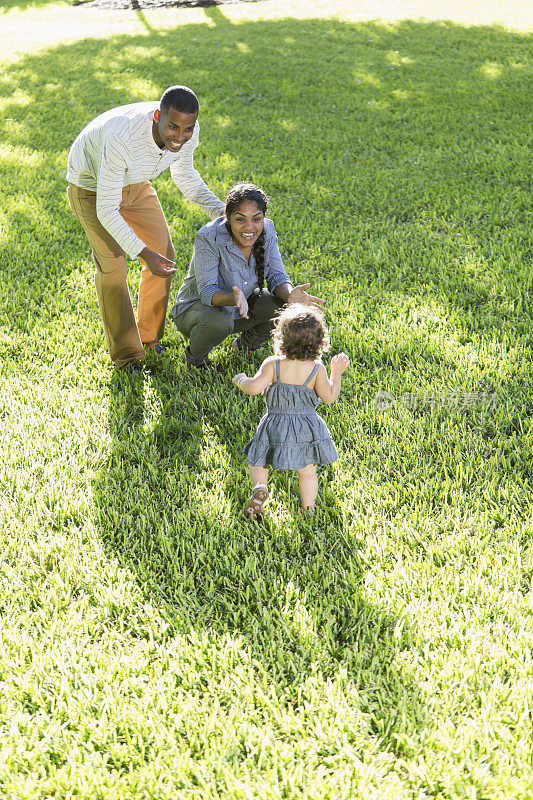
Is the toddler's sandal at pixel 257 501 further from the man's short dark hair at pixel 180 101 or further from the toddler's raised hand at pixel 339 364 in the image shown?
the man's short dark hair at pixel 180 101

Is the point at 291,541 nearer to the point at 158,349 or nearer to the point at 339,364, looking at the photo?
the point at 339,364

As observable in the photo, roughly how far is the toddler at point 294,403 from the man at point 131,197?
111 centimetres

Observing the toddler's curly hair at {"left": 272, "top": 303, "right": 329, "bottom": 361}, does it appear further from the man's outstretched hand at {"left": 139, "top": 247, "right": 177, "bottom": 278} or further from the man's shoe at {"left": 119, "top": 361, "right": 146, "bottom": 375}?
the man's shoe at {"left": 119, "top": 361, "right": 146, "bottom": 375}

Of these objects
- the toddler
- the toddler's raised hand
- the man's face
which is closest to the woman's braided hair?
the man's face

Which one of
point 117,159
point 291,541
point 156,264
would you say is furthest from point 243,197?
point 291,541

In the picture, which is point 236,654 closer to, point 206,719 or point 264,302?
point 206,719

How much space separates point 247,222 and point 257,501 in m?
1.72

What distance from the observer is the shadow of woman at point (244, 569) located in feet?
7.91

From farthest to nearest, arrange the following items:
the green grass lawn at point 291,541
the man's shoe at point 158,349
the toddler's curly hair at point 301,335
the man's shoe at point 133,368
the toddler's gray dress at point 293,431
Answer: the man's shoe at point 158,349
the man's shoe at point 133,368
the toddler's gray dress at point 293,431
the toddler's curly hair at point 301,335
the green grass lawn at point 291,541

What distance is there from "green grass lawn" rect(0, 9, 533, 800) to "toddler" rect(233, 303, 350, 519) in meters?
0.24

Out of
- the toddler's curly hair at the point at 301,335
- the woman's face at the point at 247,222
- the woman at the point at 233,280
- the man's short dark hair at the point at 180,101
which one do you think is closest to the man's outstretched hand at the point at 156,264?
the woman at the point at 233,280

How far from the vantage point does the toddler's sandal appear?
3.10 meters

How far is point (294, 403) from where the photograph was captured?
3.07 m

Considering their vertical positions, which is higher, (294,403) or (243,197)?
(243,197)
